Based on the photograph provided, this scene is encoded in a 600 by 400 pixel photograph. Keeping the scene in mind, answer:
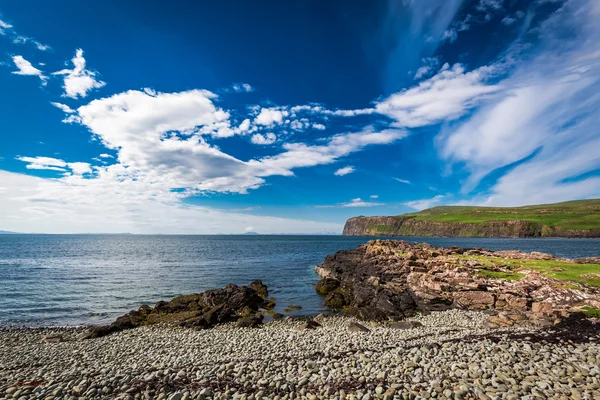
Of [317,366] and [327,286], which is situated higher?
[317,366]

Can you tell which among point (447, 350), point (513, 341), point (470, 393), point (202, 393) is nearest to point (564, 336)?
point (513, 341)

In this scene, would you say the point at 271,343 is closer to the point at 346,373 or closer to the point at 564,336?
the point at 346,373

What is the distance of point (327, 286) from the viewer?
39.7 meters

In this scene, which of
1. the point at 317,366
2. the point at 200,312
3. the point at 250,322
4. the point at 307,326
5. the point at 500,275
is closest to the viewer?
the point at 317,366

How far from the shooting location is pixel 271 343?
17703 mm

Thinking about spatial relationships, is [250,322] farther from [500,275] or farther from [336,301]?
[500,275]

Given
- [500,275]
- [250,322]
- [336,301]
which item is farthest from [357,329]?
[500,275]

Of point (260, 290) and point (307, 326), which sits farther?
point (260, 290)

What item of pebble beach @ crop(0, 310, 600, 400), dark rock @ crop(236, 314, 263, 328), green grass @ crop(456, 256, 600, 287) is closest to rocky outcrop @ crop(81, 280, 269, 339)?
dark rock @ crop(236, 314, 263, 328)

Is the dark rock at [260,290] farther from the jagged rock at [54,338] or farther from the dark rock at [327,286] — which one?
the jagged rock at [54,338]

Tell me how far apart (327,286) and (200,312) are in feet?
59.5

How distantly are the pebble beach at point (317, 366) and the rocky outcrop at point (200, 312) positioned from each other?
389cm

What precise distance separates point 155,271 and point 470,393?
58147 millimetres

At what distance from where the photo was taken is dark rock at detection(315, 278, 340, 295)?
128 feet
